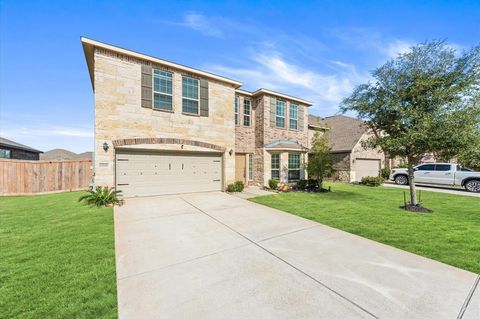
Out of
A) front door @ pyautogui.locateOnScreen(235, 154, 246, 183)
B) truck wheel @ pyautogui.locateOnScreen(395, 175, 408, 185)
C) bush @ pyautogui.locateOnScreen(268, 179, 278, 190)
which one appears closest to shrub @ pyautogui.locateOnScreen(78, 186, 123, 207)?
front door @ pyautogui.locateOnScreen(235, 154, 246, 183)

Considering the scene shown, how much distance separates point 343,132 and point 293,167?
8.90 meters

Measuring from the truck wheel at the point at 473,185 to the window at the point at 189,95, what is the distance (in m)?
17.2

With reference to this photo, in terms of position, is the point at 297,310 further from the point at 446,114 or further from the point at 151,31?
the point at 151,31

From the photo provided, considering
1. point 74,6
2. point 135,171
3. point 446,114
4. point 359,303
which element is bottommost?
point 359,303

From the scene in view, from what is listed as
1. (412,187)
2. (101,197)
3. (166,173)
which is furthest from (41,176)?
(412,187)

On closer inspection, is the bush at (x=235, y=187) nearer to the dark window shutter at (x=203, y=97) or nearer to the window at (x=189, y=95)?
the dark window shutter at (x=203, y=97)

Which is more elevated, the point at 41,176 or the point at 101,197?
the point at 41,176

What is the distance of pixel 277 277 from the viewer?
304 cm

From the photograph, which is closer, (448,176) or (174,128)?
(174,128)

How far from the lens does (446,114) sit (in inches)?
264

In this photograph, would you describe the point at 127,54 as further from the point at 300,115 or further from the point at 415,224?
the point at 415,224

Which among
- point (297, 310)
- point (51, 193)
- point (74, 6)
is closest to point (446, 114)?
point (297, 310)

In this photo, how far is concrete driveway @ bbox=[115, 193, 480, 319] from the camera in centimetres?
238

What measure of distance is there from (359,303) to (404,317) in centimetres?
44
